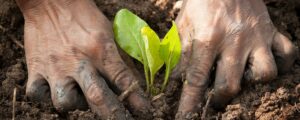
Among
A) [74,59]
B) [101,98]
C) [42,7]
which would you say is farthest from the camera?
[42,7]

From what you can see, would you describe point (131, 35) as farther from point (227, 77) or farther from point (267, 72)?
point (267, 72)

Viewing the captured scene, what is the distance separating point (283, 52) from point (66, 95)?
28.7 inches

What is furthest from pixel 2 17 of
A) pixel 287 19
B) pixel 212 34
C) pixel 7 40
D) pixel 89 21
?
pixel 287 19

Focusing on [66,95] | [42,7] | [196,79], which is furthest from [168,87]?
[42,7]

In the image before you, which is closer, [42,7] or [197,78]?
[197,78]

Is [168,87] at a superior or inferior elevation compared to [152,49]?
inferior

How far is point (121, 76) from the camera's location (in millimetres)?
1761

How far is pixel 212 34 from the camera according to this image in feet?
5.92

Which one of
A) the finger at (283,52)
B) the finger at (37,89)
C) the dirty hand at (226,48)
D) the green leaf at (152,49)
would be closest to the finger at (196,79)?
the dirty hand at (226,48)

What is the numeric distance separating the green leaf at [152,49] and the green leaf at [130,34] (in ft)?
0.14

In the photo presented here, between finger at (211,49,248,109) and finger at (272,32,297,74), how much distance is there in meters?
0.15

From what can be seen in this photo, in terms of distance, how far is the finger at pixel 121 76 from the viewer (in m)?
1.74

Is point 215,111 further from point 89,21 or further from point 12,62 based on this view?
point 12,62

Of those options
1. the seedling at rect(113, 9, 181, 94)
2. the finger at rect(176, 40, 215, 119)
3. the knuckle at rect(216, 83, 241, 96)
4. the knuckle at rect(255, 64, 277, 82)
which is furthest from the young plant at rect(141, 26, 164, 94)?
the knuckle at rect(255, 64, 277, 82)
